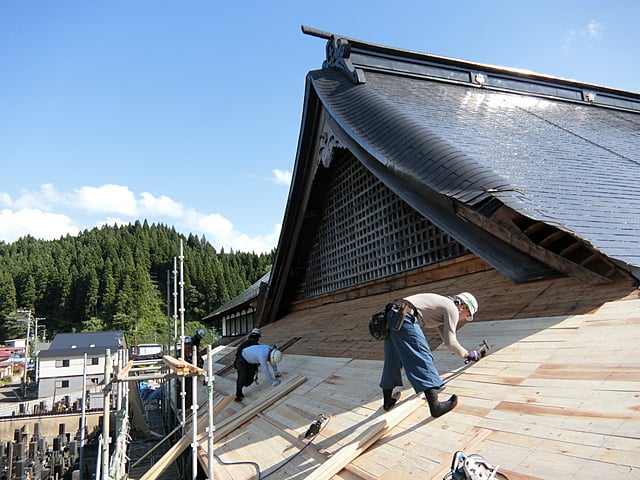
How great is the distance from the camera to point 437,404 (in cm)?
276

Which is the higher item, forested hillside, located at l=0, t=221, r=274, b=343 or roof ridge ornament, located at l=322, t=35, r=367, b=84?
roof ridge ornament, located at l=322, t=35, r=367, b=84

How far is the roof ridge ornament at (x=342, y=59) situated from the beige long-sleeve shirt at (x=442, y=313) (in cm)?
497

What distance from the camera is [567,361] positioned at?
2.64 meters

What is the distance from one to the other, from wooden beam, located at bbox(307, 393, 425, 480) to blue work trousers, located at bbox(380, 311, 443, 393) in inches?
7.2

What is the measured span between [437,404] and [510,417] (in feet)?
1.55

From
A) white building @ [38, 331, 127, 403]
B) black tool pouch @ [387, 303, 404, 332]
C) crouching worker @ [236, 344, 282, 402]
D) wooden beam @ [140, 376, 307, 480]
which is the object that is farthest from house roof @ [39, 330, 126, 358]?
black tool pouch @ [387, 303, 404, 332]

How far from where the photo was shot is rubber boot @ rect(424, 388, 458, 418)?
2742mm

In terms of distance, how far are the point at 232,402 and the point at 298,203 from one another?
420 centimetres

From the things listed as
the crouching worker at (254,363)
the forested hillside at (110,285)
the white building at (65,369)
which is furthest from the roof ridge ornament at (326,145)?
the forested hillside at (110,285)

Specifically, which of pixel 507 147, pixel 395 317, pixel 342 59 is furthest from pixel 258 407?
pixel 342 59

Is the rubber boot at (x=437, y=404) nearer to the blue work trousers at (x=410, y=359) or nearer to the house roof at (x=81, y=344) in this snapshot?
the blue work trousers at (x=410, y=359)

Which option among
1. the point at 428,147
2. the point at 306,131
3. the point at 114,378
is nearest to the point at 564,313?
the point at 428,147

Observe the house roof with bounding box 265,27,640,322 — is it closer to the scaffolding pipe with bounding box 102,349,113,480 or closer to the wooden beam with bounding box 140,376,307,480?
the wooden beam with bounding box 140,376,307,480

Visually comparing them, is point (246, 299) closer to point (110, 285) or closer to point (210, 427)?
point (210, 427)
